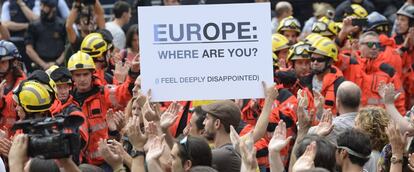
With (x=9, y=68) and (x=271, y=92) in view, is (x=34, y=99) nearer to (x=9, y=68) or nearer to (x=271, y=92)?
(x=271, y=92)

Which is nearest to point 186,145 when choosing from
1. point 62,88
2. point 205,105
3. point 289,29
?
point 205,105

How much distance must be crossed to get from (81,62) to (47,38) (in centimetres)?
485

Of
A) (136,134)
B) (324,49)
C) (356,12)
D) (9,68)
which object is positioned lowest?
(136,134)

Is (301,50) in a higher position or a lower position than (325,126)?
higher

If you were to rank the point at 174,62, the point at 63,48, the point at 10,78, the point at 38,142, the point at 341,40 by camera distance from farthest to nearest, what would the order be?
the point at 63,48, the point at 341,40, the point at 10,78, the point at 174,62, the point at 38,142

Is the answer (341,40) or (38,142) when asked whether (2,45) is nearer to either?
(341,40)

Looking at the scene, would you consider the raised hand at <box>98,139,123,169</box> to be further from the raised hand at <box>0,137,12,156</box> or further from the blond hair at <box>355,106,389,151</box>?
the blond hair at <box>355,106,389,151</box>

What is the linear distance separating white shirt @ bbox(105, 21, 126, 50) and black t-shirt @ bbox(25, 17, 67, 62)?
2.30ft

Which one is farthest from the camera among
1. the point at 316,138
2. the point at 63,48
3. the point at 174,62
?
the point at 63,48

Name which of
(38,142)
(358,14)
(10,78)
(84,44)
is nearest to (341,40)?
(358,14)

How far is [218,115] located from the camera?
35.5 ft

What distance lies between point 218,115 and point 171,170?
1095 millimetres

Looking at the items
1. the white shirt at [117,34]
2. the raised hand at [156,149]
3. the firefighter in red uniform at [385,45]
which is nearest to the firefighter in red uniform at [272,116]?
the raised hand at [156,149]

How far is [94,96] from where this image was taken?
43.6 ft
